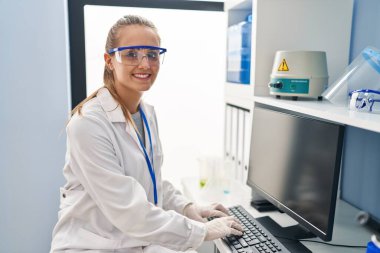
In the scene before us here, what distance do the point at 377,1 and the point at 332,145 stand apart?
0.78m

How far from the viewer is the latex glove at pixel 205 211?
54.2 inches

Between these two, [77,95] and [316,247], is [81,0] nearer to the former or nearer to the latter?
[77,95]

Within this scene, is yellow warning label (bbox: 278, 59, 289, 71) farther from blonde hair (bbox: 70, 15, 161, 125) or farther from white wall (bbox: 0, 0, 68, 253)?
white wall (bbox: 0, 0, 68, 253)

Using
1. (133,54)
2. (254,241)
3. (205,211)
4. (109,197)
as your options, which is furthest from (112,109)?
(254,241)

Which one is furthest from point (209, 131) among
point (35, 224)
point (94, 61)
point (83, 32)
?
A: point (35, 224)

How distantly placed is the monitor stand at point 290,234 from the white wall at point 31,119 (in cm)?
119

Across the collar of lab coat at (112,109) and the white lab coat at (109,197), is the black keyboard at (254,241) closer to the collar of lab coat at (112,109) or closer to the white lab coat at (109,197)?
the white lab coat at (109,197)

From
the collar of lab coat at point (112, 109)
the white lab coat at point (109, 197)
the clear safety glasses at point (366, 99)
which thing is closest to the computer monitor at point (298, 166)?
the clear safety glasses at point (366, 99)

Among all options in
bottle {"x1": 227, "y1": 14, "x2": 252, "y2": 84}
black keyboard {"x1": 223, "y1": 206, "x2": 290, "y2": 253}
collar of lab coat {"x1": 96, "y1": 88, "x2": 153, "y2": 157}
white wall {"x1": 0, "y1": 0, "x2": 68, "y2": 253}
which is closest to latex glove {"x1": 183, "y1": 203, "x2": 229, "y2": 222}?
black keyboard {"x1": 223, "y1": 206, "x2": 290, "y2": 253}

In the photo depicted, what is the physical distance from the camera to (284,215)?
150cm

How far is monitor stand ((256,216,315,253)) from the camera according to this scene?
1.20 meters

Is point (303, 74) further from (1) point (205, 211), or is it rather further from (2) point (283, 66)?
(1) point (205, 211)

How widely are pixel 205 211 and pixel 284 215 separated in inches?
14.2

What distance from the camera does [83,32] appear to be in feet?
6.79
